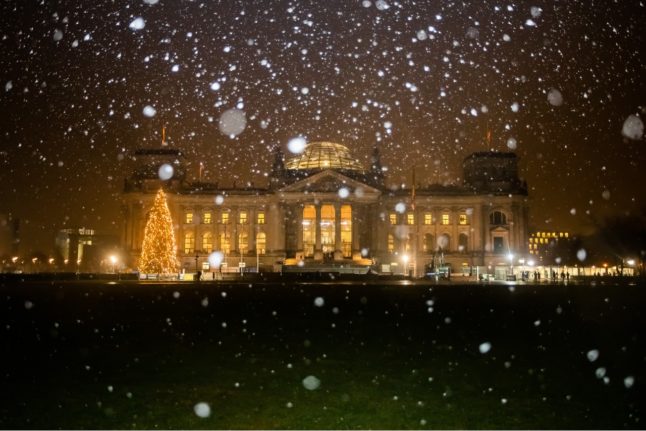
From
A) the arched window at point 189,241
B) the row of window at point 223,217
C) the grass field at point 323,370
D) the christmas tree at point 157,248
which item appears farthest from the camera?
the row of window at point 223,217

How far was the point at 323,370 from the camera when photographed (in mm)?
14250

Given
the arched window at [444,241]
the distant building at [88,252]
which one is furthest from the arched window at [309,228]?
the distant building at [88,252]

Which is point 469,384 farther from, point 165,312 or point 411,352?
point 165,312

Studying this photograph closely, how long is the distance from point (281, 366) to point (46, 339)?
804cm

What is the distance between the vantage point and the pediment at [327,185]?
99.7m

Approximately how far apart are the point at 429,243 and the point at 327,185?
20.5m

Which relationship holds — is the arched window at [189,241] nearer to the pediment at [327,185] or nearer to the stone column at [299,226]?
the pediment at [327,185]

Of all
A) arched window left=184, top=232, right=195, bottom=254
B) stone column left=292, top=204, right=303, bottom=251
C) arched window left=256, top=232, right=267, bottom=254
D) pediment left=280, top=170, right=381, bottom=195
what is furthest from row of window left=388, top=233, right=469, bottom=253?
arched window left=184, top=232, right=195, bottom=254

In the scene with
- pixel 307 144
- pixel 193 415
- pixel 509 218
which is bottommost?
pixel 193 415

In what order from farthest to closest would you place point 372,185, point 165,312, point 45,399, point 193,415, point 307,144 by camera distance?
point 307,144, point 372,185, point 165,312, point 45,399, point 193,415

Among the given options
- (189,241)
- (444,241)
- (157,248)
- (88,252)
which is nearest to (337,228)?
(444,241)

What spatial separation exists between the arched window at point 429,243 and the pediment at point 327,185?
12586mm

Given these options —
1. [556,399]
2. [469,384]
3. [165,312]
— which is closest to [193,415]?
[469,384]

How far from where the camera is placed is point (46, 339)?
60.6 ft
